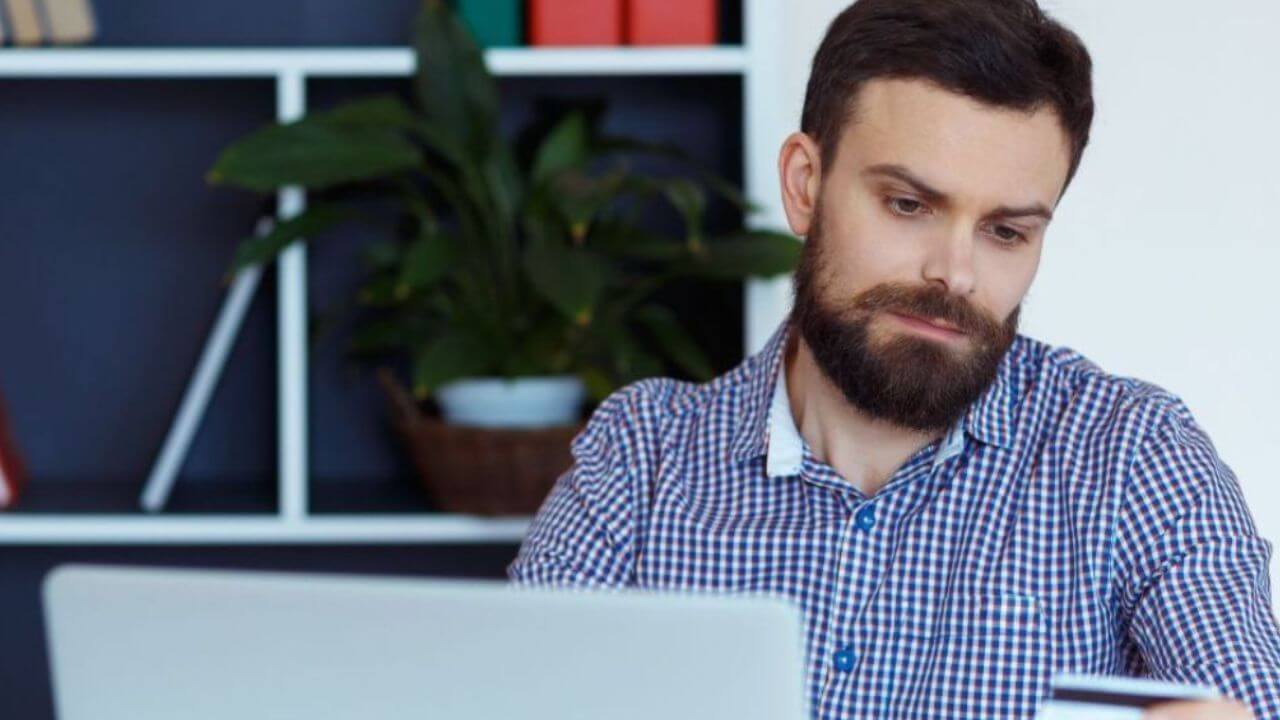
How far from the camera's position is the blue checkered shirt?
126 cm

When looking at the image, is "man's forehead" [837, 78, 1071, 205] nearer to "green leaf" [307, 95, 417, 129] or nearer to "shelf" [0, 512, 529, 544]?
"green leaf" [307, 95, 417, 129]

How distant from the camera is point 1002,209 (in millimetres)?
1302

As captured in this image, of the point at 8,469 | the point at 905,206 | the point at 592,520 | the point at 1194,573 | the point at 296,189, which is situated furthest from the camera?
the point at 8,469

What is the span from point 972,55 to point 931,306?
0.69ft

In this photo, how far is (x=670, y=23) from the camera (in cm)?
217

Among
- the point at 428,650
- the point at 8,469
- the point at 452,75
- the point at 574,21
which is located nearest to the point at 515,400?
the point at 452,75

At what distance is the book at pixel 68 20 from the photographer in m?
2.20

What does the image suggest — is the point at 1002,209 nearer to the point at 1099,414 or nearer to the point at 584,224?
the point at 1099,414

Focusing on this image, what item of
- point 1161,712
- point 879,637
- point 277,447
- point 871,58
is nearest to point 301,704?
point 1161,712

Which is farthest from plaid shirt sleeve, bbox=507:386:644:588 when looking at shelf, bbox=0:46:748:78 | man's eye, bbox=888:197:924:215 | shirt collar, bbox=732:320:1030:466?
shelf, bbox=0:46:748:78

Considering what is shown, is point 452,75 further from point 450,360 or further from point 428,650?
point 428,650

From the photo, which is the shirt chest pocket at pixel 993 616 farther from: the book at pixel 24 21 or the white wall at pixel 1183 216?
the book at pixel 24 21

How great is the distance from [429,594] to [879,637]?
726 mm

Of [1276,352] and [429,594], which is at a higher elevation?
[429,594]
